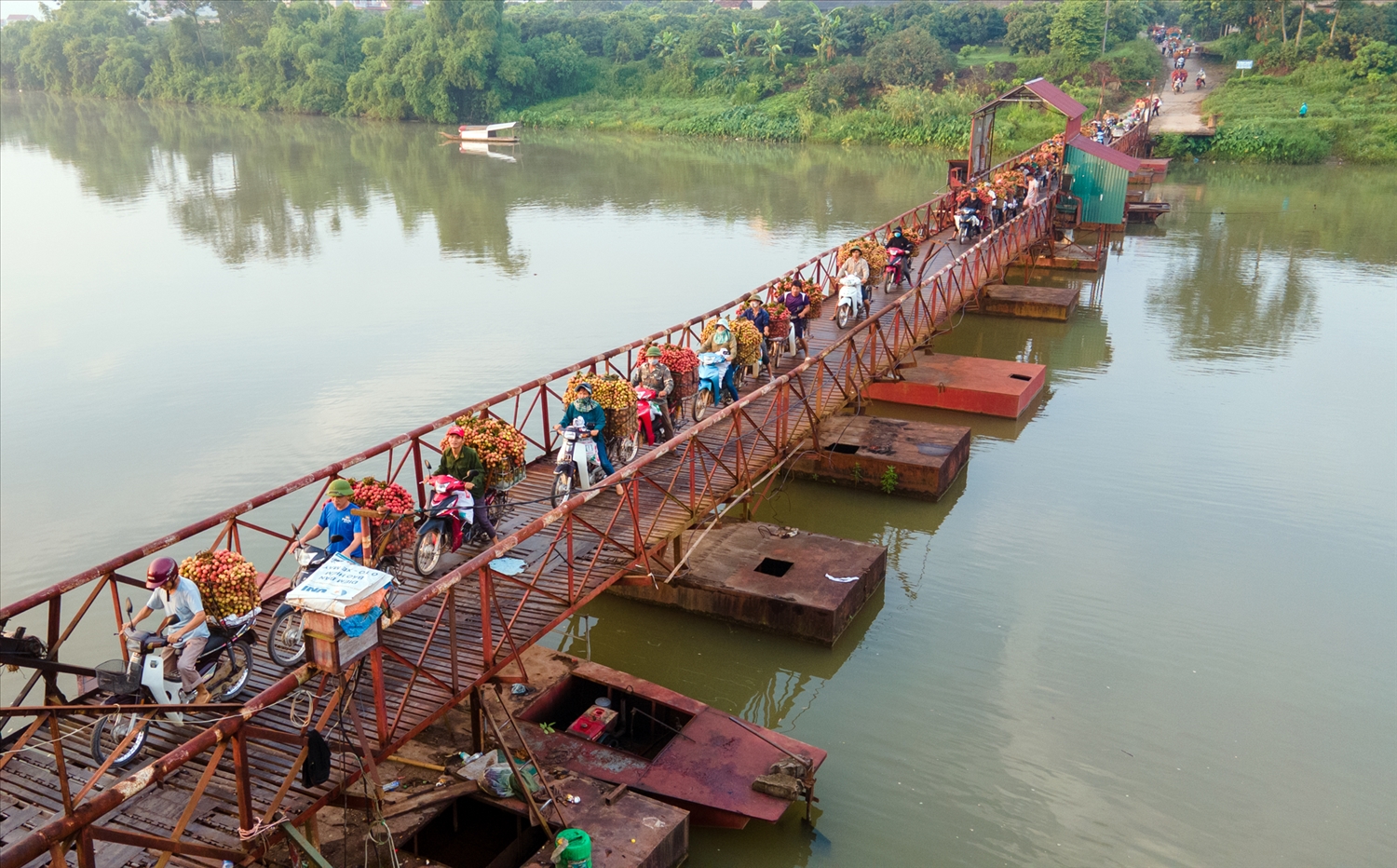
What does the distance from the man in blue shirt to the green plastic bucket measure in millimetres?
3153

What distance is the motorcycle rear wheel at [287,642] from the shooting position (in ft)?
28.9

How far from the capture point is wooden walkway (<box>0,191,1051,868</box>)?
6.67 m

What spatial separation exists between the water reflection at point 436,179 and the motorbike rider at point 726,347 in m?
16.9

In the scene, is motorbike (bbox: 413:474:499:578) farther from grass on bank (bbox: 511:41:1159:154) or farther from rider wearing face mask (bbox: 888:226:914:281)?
grass on bank (bbox: 511:41:1159:154)

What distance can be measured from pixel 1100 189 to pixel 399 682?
27.3m

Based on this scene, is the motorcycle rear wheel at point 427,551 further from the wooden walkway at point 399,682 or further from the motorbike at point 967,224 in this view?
the motorbike at point 967,224

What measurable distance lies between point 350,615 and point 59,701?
342 cm

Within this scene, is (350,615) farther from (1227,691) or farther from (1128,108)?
(1128,108)

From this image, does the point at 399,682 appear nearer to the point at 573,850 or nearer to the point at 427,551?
the point at 427,551

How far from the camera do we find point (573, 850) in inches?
294

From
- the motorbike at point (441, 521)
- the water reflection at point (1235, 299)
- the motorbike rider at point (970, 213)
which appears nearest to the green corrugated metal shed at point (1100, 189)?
the water reflection at point (1235, 299)

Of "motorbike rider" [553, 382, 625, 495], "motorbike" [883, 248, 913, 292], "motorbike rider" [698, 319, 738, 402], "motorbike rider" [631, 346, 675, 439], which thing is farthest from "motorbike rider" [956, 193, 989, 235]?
"motorbike rider" [553, 382, 625, 495]

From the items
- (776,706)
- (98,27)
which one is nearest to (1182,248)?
(776,706)

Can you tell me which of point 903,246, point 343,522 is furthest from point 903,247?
point 343,522
